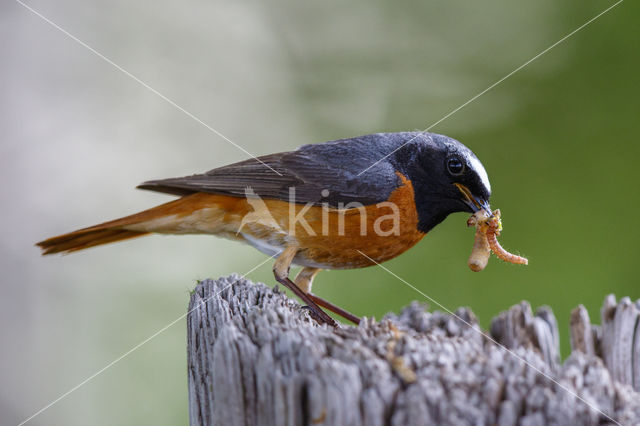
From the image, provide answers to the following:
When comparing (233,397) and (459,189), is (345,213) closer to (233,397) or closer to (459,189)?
(459,189)

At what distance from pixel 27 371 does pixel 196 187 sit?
11.0 ft

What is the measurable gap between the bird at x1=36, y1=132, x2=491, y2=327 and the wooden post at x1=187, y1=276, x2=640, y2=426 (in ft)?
6.21

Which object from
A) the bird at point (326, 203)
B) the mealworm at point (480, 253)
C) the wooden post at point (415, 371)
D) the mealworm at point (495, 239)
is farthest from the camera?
the bird at point (326, 203)

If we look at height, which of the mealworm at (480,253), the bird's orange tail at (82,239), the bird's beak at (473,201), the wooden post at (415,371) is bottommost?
the wooden post at (415,371)

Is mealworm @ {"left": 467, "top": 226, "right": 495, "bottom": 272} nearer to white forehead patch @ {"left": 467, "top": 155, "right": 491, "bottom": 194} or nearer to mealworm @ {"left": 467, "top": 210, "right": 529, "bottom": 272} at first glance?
mealworm @ {"left": 467, "top": 210, "right": 529, "bottom": 272}

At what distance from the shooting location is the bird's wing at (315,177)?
4.19m

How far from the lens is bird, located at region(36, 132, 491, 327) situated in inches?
163

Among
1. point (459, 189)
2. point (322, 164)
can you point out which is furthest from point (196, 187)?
point (459, 189)

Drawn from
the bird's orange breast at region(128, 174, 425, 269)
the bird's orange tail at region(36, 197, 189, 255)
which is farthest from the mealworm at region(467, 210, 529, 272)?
the bird's orange tail at region(36, 197, 189, 255)

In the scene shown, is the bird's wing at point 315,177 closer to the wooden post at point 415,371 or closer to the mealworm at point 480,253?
the mealworm at point 480,253

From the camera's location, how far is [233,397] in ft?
5.63

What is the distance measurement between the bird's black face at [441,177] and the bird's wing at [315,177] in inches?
5.9

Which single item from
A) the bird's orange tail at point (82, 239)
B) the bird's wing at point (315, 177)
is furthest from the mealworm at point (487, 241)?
the bird's orange tail at point (82, 239)

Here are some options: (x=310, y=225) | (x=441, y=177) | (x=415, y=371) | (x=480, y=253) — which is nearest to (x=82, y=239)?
(x=310, y=225)
